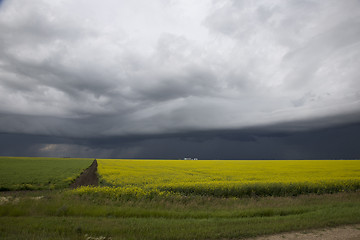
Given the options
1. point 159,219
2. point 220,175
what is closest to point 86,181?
point 220,175

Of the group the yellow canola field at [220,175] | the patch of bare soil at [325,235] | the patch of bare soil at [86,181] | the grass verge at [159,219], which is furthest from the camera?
the patch of bare soil at [86,181]

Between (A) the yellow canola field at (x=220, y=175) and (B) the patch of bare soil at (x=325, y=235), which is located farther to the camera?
(A) the yellow canola field at (x=220, y=175)

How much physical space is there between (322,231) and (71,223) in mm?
9489

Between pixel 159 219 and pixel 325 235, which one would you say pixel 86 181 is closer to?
pixel 159 219

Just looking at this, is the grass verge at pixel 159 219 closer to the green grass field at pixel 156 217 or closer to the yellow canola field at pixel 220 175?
the green grass field at pixel 156 217

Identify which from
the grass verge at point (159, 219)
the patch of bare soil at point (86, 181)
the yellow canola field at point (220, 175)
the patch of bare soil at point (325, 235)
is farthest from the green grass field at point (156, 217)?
the patch of bare soil at point (86, 181)

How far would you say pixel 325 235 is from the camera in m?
7.70

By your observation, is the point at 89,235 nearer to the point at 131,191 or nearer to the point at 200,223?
the point at 200,223

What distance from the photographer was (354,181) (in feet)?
64.6

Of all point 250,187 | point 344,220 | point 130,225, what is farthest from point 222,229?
point 250,187

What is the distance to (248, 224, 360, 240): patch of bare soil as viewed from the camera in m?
7.41

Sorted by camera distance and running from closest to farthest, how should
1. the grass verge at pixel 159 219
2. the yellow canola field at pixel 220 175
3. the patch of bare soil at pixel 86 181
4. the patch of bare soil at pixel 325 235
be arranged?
the patch of bare soil at pixel 325 235, the grass verge at pixel 159 219, the yellow canola field at pixel 220 175, the patch of bare soil at pixel 86 181

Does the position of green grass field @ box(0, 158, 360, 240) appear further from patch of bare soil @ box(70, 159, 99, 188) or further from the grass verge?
patch of bare soil @ box(70, 159, 99, 188)

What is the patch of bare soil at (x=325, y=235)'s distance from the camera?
7407 mm
